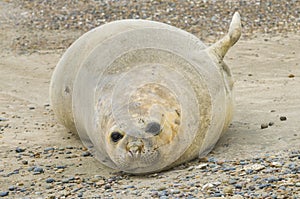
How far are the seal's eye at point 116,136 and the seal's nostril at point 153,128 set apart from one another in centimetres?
15

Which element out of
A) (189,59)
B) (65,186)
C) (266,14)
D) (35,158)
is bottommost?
(65,186)

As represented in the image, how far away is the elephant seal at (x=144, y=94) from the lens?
370cm

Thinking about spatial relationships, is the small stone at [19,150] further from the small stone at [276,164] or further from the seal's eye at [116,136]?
the small stone at [276,164]

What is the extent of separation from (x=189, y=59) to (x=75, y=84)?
86 centimetres

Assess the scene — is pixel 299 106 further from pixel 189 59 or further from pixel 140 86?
pixel 140 86

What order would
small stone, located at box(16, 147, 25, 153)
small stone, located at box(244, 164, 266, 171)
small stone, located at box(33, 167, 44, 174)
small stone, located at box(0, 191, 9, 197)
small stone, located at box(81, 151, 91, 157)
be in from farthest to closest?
small stone, located at box(16, 147, 25, 153)
small stone, located at box(81, 151, 91, 157)
small stone, located at box(33, 167, 44, 174)
small stone, located at box(0, 191, 9, 197)
small stone, located at box(244, 164, 266, 171)

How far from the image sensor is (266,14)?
9.88m

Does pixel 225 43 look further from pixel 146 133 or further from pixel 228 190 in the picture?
pixel 228 190

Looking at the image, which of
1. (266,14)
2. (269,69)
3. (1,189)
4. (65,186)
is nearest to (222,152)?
(65,186)

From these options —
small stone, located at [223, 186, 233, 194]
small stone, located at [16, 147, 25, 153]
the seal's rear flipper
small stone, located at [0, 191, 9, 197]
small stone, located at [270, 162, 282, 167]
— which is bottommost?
small stone, located at [223, 186, 233, 194]

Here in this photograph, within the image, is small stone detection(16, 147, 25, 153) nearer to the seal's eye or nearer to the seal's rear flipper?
the seal's eye

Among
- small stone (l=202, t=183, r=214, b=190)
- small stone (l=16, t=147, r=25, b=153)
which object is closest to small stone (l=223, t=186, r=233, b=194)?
small stone (l=202, t=183, r=214, b=190)

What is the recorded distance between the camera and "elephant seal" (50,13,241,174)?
146 inches

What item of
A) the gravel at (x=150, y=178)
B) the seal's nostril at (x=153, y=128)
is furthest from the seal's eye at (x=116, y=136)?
the gravel at (x=150, y=178)
